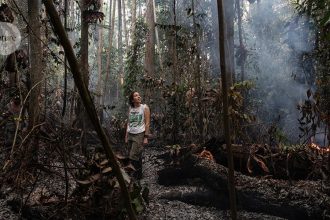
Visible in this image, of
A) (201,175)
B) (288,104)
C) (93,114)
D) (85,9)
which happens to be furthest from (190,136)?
(288,104)

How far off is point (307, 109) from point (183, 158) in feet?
7.02

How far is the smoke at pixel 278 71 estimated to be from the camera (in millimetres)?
13852

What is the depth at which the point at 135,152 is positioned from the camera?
664 cm

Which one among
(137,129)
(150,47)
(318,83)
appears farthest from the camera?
(150,47)

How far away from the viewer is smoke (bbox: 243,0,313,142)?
45.4 feet

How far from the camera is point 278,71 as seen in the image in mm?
17516

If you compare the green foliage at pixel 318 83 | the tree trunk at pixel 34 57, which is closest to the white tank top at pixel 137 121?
the tree trunk at pixel 34 57

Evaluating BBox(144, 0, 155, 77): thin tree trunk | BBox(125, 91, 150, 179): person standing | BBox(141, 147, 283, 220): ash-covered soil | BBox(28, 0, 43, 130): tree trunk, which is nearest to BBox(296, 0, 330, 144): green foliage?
BBox(141, 147, 283, 220): ash-covered soil

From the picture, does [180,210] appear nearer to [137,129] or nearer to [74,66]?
[137,129]

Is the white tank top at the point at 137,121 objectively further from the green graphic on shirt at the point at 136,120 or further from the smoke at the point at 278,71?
the smoke at the point at 278,71

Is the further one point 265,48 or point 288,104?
point 265,48

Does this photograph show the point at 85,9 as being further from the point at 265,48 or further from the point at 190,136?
the point at 265,48

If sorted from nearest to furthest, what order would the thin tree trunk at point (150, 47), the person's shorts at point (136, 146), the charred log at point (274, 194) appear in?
the charred log at point (274, 194)
the person's shorts at point (136, 146)
the thin tree trunk at point (150, 47)

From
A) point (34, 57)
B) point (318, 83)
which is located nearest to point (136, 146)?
point (34, 57)
